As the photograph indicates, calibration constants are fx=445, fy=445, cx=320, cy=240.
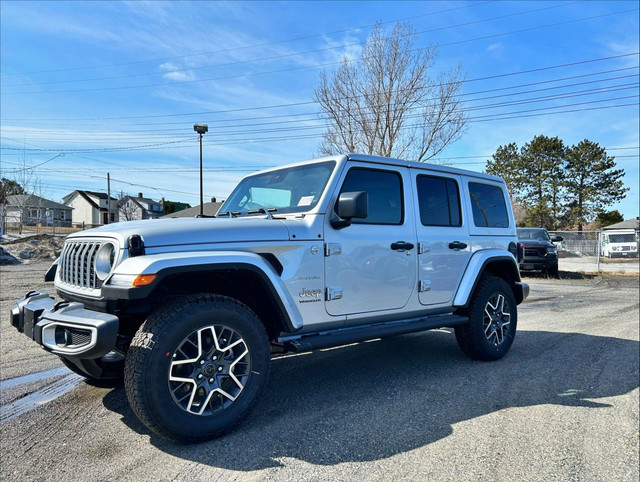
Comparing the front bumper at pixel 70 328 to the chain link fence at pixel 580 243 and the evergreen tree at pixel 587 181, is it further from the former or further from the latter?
the evergreen tree at pixel 587 181

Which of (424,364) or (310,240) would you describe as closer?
(310,240)

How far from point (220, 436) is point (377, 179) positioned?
2.52 meters

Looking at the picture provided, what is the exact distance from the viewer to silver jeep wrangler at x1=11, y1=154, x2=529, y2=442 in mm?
2754

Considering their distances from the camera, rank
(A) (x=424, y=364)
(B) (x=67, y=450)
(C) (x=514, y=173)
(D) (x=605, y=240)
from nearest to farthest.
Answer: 1. (B) (x=67, y=450)
2. (A) (x=424, y=364)
3. (D) (x=605, y=240)
4. (C) (x=514, y=173)

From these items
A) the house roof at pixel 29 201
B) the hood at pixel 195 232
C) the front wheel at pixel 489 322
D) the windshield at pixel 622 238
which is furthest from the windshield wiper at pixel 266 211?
the house roof at pixel 29 201

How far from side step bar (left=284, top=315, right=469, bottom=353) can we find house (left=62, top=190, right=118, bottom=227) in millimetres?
72472

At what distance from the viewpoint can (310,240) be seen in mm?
3451

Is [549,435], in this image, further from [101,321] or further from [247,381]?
[101,321]

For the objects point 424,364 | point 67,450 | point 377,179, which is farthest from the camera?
point 424,364

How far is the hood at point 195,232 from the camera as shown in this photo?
2.88 m

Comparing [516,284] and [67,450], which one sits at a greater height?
[516,284]

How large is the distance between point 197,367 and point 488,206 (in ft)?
12.9

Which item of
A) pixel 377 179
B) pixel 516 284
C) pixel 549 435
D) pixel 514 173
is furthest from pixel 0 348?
pixel 514 173

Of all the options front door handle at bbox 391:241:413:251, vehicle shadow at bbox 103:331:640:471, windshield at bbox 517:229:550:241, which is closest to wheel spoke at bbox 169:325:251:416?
vehicle shadow at bbox 103:331:640:471
